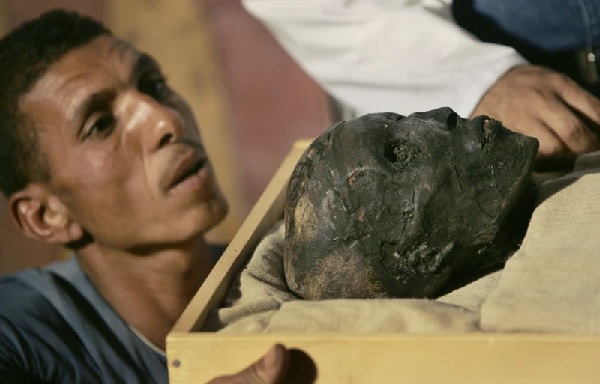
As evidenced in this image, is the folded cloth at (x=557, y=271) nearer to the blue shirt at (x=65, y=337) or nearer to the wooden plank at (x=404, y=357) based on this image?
the wooden plank at (x=404, y=357)

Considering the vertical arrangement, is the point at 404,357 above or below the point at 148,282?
above

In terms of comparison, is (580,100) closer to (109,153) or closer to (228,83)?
(109,153)

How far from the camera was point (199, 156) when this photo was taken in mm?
1246

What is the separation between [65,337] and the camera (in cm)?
122

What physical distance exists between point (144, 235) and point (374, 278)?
0.51m

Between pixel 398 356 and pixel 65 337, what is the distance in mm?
667

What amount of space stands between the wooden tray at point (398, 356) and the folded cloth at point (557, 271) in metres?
0.03

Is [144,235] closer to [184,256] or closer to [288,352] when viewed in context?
[184,256]

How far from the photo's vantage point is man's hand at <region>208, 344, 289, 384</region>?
2.27 feet

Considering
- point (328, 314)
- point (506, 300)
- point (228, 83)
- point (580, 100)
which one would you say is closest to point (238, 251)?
point (328, 314)

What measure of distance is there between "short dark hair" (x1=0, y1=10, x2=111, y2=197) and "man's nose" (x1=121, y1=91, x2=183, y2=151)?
0.47 ft

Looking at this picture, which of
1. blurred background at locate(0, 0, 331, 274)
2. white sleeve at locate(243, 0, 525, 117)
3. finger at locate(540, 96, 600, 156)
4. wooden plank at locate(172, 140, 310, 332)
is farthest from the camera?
blurred background at locate(0, 0, 331, 274)

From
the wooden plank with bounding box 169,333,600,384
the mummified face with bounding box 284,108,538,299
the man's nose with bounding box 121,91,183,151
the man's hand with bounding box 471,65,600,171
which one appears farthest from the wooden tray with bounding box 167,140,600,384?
the man's nose with bounding box 121,91,183,151

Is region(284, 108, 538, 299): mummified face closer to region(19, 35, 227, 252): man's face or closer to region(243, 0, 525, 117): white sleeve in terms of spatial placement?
region(243, 0, 525, 117): white sleeve
